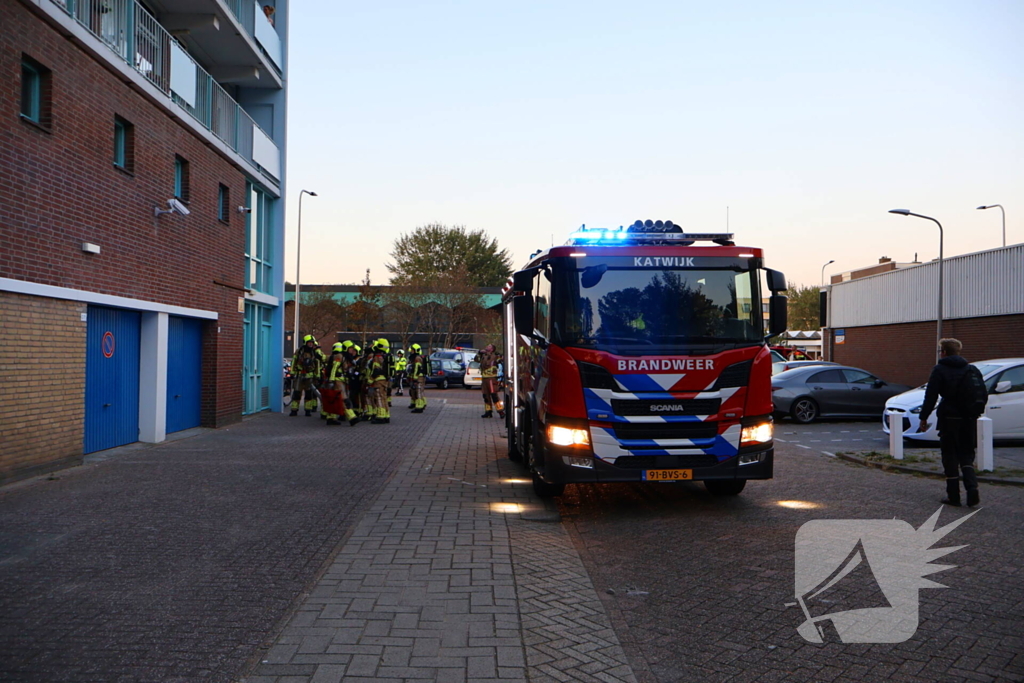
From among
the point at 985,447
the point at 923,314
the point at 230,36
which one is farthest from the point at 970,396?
the point at 923,314

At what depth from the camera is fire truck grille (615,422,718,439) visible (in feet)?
26.3

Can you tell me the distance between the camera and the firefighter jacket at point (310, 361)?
20.1m

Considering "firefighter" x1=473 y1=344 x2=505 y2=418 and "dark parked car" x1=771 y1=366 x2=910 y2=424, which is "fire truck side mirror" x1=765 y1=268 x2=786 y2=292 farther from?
"firefighter" x1=473 y1=344 x2=505 y2=418

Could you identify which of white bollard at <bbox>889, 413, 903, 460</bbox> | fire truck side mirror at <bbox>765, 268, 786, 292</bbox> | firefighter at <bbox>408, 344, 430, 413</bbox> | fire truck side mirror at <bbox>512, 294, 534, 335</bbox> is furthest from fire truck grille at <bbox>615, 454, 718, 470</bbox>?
firefighter at <bbox>408, 344, 430, 413</bbox>

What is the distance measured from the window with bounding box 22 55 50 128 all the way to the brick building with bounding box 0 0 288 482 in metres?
0.02

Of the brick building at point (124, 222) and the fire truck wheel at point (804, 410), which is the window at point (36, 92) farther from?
the fire truck wheel at point (804, 410)

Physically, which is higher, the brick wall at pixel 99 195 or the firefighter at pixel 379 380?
the brick wall at pixel 99 195

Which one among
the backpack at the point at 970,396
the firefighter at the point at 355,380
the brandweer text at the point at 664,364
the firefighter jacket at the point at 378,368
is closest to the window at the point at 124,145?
the firefighter jacket at the point at 378,368

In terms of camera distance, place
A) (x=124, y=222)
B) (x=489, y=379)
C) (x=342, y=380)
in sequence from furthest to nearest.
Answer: (x=489, y=379)
(x=342, y=380)
(x=124, y=222)

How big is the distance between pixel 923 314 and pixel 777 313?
24.5m

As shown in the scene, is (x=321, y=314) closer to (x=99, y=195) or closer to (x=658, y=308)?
(x=99, y=195)

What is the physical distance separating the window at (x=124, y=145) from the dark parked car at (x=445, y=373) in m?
27.1

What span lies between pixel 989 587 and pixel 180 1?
16055 mm

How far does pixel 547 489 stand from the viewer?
9.22 meters
